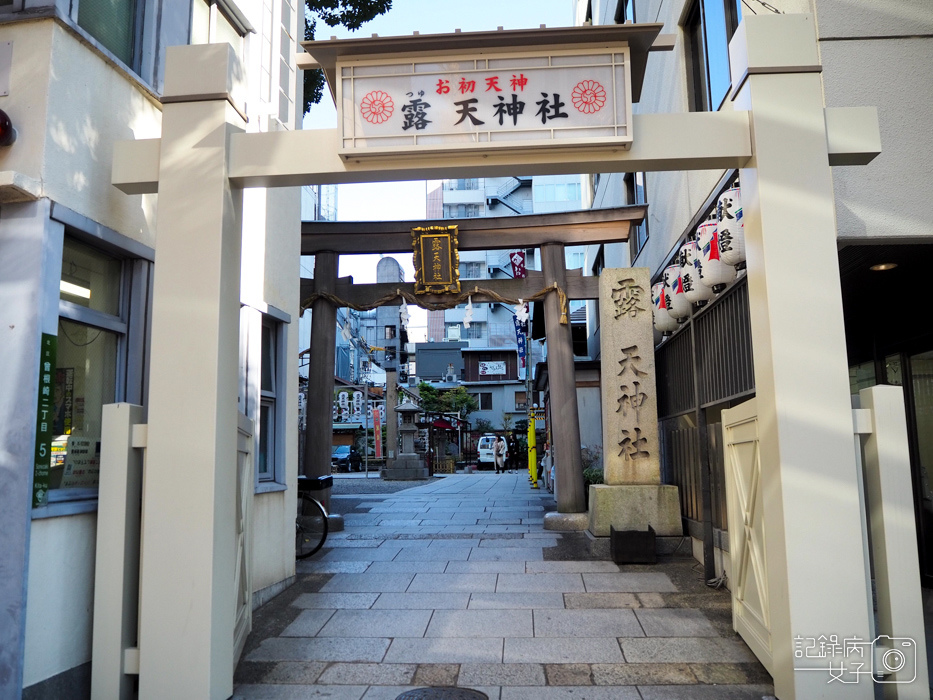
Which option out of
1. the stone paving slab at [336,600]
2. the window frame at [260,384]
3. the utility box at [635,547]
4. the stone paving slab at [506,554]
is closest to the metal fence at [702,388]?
the utility box at [635,547]

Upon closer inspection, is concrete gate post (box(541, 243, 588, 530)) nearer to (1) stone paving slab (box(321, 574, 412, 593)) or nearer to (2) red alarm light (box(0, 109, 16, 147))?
(1) stone paving slab (box(321, 574, 412, 593))

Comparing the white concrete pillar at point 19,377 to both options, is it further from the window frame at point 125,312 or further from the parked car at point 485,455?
the parked car at point 485,455

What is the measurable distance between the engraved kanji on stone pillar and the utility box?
133cm

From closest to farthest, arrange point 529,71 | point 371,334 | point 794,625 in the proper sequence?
point 794,625 → point 529,71 → point 371,334

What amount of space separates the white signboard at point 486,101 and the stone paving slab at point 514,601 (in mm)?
4535

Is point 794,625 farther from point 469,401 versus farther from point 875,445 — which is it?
point 469,401

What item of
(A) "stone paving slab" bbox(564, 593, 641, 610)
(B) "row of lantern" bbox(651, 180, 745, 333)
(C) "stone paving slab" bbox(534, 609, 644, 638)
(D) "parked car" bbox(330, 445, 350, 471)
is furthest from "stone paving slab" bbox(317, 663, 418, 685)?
(D) "parked car" bbox(330, 445, 350, 471)

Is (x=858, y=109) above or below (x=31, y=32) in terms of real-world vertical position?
below

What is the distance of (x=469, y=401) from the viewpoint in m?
50.1

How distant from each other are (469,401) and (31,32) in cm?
4531

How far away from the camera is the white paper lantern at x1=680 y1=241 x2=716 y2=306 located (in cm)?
862

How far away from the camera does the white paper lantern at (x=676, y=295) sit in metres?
9.72

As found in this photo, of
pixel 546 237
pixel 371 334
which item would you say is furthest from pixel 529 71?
pixel 371 334

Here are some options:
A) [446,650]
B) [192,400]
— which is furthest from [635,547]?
[192,400]
